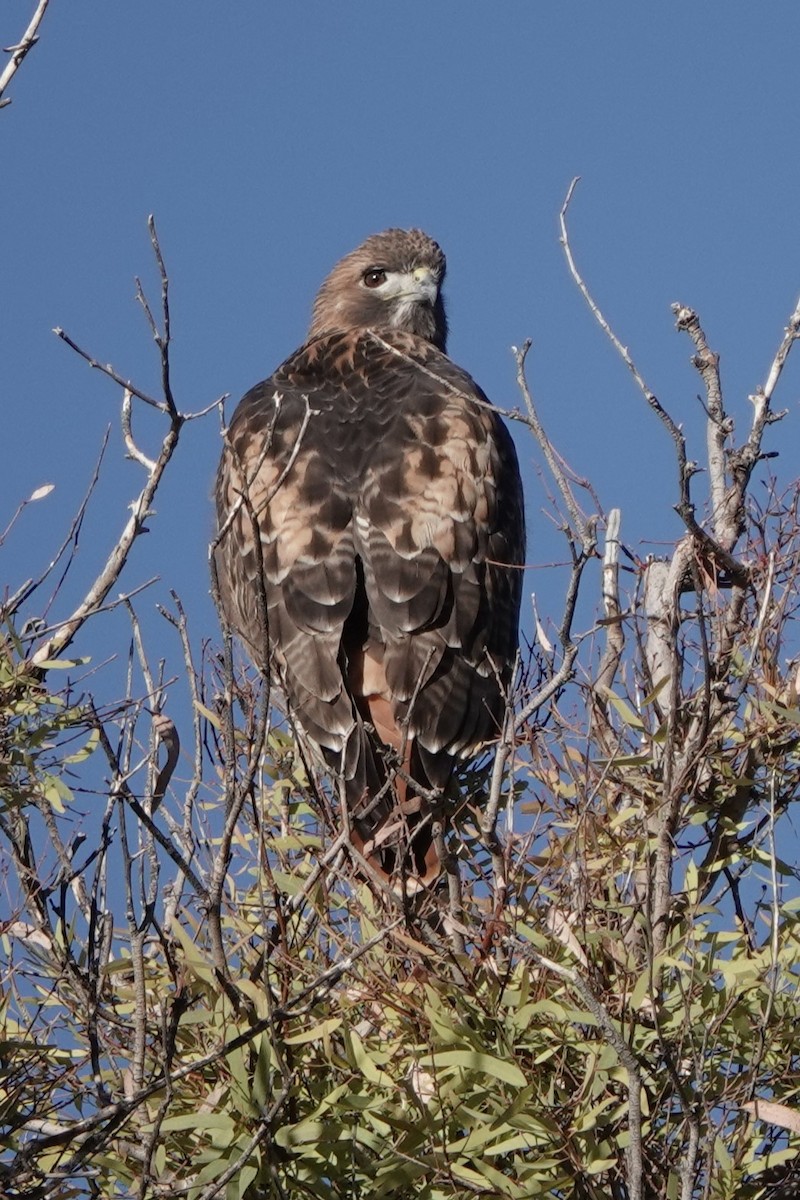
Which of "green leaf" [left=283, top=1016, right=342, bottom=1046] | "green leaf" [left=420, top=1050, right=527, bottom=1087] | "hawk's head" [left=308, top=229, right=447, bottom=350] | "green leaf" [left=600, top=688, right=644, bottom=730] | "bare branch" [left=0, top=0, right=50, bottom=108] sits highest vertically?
"hawk's head" [left=308, top=229, right=447, bottom=350]

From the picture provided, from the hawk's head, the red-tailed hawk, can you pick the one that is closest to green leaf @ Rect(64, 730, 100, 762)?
the red-tailed hawk

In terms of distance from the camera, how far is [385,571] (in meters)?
5.55

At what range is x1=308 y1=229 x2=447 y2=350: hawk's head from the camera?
26.6 ft

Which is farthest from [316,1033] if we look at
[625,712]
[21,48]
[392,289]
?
[392,289]

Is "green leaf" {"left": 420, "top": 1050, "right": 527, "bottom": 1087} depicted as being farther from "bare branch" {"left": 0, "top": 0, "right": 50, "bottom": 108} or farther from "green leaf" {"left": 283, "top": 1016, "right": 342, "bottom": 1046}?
"bare branch" {"left": 0, "top": 0, "right": 50, "bottom": 108}

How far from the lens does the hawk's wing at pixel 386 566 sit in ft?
17.8

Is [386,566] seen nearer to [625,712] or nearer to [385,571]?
[385,571]

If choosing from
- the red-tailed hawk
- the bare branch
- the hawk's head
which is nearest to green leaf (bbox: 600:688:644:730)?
the red-tailed hawk

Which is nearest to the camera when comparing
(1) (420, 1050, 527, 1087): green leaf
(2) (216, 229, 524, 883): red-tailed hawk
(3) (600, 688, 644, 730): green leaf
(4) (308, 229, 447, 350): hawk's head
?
(1) (420, 1050, 527, 1087): green leaf

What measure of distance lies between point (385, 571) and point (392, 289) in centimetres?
300

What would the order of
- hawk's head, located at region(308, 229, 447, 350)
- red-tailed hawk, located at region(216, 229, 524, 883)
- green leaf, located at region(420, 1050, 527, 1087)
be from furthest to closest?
hawk's head, located at region(308, 229, 447, 350)
red-tailed hawk, located at region(216, 229, 524, 883)
green leaf, located at region(420, 1050, 527, 1087)

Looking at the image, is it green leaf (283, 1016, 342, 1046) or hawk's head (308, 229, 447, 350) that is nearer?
green leaf (283, 1016, 342, 1046)

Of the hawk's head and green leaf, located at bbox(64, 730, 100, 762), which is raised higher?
the hawk's head

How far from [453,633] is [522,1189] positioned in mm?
2421
